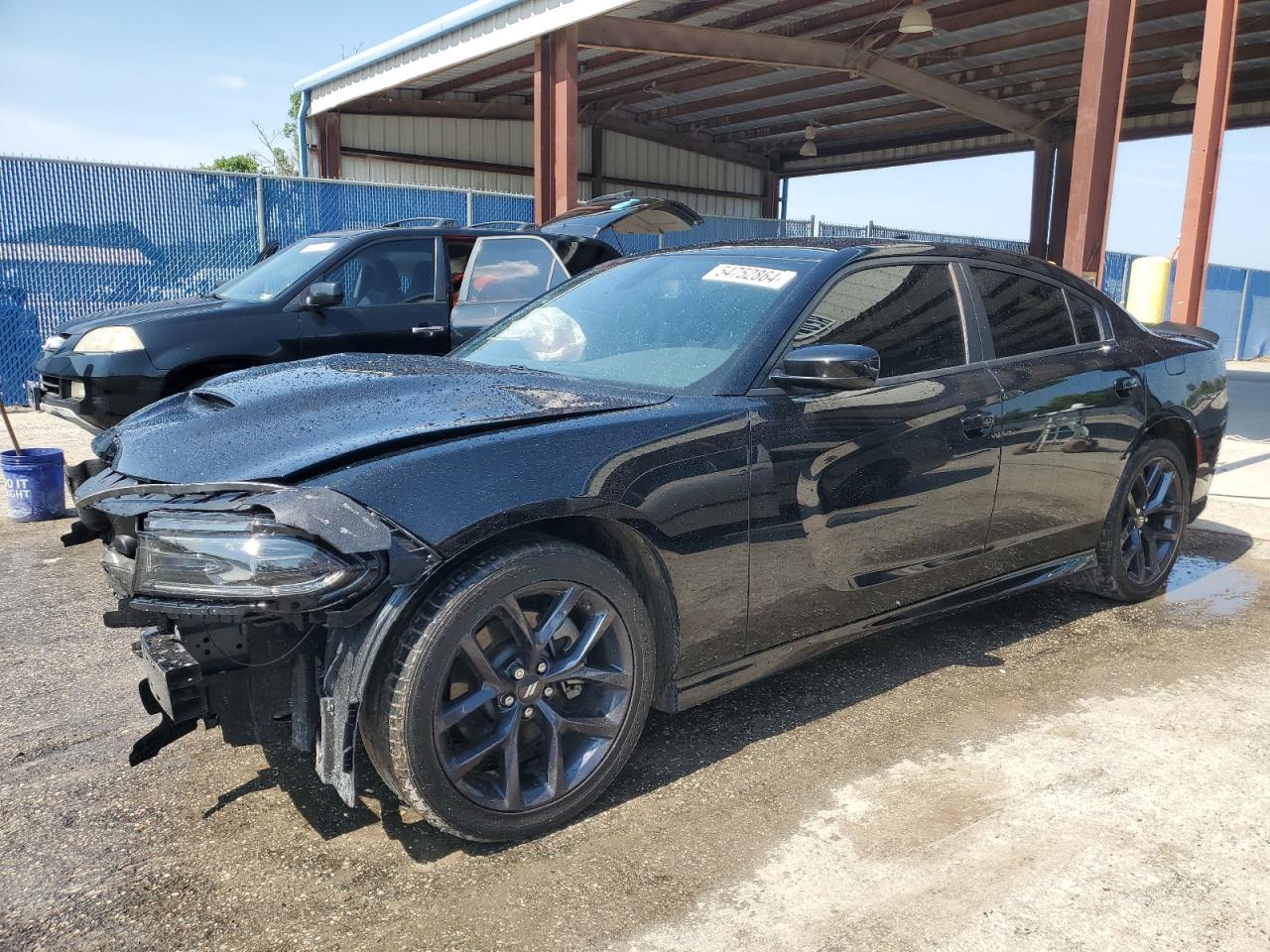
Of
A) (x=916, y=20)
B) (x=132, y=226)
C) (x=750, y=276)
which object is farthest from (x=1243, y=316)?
(x=750, y=276)

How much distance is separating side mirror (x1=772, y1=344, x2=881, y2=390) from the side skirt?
793 millimetres

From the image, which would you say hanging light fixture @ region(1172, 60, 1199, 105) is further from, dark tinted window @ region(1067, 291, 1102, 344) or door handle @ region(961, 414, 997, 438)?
door handle @ region(961, 414, 997, 438)

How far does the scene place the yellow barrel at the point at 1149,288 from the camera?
7055mm

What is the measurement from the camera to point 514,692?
2361 mm

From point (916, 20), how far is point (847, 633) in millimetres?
12714

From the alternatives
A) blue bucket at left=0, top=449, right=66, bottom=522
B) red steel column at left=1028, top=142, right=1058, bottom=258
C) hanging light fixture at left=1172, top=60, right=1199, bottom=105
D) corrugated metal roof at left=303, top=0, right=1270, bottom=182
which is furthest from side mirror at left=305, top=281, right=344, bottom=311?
red steel column at left=1028, top=142, right=1058, bottom=258

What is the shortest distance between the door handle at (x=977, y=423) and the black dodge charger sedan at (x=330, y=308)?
12.6ft

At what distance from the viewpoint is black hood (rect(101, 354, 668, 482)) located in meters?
2.30

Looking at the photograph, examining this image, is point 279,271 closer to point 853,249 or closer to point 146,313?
point 146,313

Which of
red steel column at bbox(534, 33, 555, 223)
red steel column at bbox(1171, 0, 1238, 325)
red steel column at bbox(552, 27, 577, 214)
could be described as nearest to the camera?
red steel column at bbox(1171, 0, 1238, 325)

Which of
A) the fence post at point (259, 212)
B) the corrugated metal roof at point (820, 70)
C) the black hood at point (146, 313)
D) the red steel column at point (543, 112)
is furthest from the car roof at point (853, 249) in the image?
the fence post at point (259, 212)

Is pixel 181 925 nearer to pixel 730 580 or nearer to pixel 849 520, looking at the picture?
pixel 730 580

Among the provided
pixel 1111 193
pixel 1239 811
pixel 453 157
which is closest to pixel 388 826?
pixel 1239 811

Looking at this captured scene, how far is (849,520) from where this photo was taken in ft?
9.71
